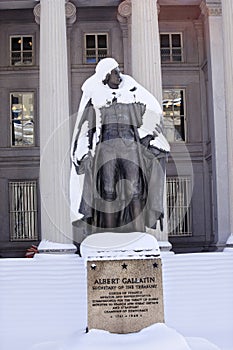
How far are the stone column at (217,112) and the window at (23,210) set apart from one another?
7.31 metres

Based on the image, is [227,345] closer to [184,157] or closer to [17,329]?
[17,329]

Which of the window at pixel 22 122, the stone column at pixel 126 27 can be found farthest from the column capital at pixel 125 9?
the window at pixel 22 122

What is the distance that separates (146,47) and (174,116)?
285 inches

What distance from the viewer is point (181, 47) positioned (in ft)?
92.5

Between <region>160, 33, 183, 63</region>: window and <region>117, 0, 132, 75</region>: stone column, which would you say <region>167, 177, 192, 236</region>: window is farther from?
<region>160, 33, 183, 63</region>: window

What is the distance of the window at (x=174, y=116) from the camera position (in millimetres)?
27641

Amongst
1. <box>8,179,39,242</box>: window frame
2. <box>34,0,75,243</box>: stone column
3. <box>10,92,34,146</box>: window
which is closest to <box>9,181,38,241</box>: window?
<box>8,179,39,242</box>: window frame

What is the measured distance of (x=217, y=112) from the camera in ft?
81.8

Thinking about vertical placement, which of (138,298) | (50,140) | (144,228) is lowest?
(138,298)

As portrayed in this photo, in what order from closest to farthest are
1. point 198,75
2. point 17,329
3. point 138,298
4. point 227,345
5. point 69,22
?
point 138,298 < point 227,345 < point 17,329 < point 69,22 < point 198,75

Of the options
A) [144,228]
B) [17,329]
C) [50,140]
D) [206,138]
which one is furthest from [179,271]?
[206,138]

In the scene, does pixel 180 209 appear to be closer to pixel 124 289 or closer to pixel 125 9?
pixel 125 9

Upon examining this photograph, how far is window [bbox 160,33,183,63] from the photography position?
28172 mm

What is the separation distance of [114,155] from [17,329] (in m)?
6.23
